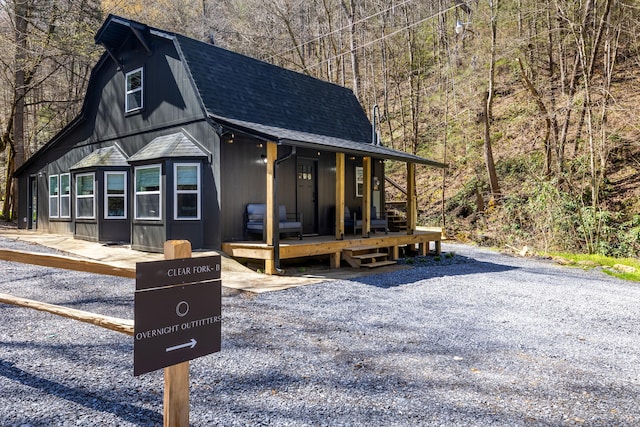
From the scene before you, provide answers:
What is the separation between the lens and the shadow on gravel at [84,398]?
2543 mm

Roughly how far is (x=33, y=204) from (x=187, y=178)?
30.5 feet

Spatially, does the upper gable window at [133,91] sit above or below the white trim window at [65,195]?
above

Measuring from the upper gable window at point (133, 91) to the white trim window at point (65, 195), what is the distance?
11.3 ft

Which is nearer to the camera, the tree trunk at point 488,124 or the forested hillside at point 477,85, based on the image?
the forested hillside at point 477,85

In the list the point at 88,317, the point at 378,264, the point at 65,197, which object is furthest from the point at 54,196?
the point at 88,317

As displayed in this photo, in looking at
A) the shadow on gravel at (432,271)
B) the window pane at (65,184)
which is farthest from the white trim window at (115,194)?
the shadow on gravel at (432,271)

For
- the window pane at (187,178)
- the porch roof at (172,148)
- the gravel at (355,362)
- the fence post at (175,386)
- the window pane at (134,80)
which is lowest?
the gravel at (355,362)

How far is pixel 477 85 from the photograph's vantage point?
1866 centimetres

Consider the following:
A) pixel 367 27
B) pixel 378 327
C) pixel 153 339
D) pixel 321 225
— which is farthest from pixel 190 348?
pixel 367 27

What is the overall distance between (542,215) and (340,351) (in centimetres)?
978

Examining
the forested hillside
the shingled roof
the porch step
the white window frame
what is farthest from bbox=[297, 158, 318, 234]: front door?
the white window frame

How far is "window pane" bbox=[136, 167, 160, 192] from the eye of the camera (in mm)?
9281

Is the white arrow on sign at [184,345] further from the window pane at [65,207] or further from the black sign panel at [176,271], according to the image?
the window pane at [65,207]

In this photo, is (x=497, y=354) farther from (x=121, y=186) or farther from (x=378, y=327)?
(x=121, y=186)
